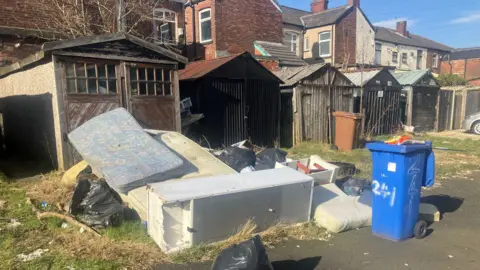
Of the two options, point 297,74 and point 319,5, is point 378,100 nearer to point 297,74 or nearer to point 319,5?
point 297,74

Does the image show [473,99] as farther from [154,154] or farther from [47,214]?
[47,214]

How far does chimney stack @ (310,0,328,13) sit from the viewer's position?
28.5 metres

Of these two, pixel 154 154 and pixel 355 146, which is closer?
pixel 154 154

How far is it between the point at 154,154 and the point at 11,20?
28.4ft

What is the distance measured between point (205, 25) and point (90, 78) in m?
11.7

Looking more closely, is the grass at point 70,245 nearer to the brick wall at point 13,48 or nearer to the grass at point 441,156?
the grass at point 441,156

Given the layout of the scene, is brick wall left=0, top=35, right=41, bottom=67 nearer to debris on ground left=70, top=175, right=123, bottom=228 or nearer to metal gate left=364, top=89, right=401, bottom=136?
debris on ground left=70, top=175, right=123, bottom=228

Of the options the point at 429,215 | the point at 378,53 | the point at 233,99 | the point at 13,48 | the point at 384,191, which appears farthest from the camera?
the point at 378,53

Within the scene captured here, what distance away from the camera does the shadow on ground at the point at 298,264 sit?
139 inches

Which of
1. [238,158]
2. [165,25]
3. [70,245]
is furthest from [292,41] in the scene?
[70,245]

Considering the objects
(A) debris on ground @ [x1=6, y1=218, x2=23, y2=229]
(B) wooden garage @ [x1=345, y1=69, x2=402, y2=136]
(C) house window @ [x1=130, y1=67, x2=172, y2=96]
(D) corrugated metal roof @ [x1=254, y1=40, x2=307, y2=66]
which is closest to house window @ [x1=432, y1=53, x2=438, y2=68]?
(D) corrugated metal roof @ [x1=254, y1=40, x2=307, y2=66]

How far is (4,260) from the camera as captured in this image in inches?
134

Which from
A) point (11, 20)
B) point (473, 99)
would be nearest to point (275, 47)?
point (473, 99)

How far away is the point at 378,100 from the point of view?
14070 mm
